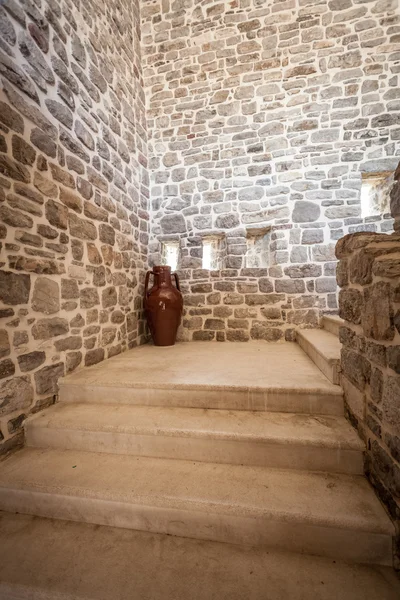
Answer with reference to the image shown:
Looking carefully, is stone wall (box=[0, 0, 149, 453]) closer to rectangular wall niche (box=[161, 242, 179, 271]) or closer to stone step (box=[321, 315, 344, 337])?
rectangular wall niche (box=[161, 242, 179, 271])

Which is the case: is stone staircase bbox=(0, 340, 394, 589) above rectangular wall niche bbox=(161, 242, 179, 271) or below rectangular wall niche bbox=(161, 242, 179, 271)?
below

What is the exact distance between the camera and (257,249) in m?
3.55

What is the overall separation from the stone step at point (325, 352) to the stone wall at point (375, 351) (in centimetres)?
14

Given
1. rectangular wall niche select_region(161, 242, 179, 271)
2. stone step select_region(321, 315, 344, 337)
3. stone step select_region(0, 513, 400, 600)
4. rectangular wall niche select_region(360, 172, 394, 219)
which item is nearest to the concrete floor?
stone step select_region(321, 315, 344, 337)

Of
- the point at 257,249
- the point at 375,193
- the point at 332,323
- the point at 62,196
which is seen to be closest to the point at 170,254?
the point at 257,249

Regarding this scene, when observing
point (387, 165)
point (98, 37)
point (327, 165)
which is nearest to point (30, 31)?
point (98, 37)

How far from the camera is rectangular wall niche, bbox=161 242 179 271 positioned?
3.71 metres

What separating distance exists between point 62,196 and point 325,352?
241cm

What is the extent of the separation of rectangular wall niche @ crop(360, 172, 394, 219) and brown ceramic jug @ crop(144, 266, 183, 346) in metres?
2.53

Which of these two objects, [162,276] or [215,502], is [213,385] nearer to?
[215,502]

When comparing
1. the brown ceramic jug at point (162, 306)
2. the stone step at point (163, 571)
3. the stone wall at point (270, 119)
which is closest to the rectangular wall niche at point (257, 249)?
the stone wall at point (270, 119)

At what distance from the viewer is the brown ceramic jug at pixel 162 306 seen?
2982 mm

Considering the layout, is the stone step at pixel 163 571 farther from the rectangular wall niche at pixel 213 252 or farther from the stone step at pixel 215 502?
the rectangular wall niche at pixel 213 252

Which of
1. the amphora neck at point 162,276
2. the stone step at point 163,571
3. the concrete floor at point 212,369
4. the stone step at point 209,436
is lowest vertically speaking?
the stone step at point 163,571
